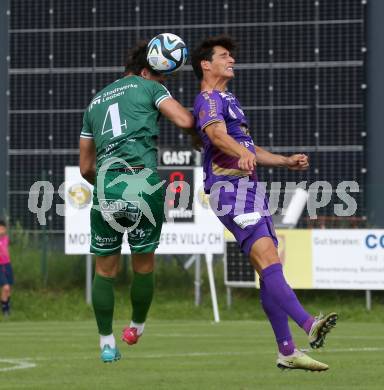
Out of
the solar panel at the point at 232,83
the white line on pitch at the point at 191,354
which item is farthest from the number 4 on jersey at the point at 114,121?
the solar panel at the point at 232,83

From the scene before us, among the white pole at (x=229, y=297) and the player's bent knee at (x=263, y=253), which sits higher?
the player's bent knee at (x=263, y=253)

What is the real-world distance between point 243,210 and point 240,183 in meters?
0.22

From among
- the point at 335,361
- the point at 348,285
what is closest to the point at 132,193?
the point at 335,361

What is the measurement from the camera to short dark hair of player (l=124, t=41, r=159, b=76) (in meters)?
10.8

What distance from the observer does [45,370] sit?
42.2 feet

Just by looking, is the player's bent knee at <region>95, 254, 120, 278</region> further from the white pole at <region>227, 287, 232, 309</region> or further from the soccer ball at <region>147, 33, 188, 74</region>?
the white pole at <region>227, 287, 232, 309</region>

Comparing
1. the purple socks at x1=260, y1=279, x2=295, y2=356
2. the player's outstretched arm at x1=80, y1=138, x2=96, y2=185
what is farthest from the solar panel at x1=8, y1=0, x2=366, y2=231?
the purple socks at x1=260, y1=279, x2=295, y2=356

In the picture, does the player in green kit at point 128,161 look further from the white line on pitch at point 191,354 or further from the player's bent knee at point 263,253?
the white line on pitch at point 191,354

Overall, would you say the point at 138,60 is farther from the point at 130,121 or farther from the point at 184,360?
the point at 184,360

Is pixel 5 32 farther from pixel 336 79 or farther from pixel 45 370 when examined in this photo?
pixel 45 370

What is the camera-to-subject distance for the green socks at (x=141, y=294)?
432 inches

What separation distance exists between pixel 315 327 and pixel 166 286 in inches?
608

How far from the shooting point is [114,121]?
34.7ft

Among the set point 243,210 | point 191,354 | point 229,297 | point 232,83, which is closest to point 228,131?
point 243,210
